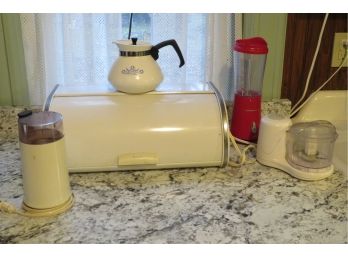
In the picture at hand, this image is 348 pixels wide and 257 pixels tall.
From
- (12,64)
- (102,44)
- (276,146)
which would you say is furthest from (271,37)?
(12,64)

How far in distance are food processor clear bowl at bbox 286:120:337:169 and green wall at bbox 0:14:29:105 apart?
2.43ft

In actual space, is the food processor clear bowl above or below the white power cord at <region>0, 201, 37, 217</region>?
above

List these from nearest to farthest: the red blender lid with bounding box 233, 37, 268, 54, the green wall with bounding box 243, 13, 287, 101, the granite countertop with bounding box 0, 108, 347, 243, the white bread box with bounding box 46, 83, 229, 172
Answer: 1. the granite countertop with bounding box 0, 108, 347, 243
2. the white bread box with bounding box 46, 83, 229, 172
3. the red blender lid with bounding box 233, 37, 268, 54
4. the green wall with bounding box 243, 13, 287, 101

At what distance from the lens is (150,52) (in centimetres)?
104

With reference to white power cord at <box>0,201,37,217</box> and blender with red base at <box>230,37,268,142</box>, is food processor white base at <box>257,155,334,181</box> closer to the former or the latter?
blender with red base at <box>230,37,268,142</box>

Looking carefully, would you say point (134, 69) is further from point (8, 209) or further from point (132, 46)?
point (8, 209)

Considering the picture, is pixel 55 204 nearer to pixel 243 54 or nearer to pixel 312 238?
pixel 312 238

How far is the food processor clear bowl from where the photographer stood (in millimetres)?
1018

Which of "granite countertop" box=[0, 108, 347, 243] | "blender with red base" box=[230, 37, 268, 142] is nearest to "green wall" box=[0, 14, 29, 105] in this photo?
"granite countertop" box=[0, 108, 347, 243]

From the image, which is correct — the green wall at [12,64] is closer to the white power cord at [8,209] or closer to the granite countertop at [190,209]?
the granite countertop at [190,209]

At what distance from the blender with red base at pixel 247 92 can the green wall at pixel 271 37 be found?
93 mm
